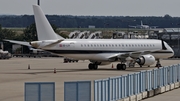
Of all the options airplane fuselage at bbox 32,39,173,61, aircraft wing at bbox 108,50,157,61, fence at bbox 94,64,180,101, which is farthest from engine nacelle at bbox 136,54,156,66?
fence at bbox 94,64,180,101

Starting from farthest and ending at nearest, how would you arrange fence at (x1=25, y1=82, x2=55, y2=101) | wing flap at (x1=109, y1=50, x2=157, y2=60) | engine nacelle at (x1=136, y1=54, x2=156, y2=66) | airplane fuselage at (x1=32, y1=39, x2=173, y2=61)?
engine nacelle at (x1=136, y1=54, x2=156, y2=66)
wing flap at (x1=109, y1=50, x2=157, y2=60)
airplane fuselage at (x1=32, y1=39, x2=173, y2=61)
fence at (x1=25, y1=82, x2=55, y2=101)

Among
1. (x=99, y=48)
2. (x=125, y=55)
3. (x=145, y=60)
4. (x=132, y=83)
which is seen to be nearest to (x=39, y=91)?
(x=132, y=83)

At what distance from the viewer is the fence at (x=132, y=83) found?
26.6m

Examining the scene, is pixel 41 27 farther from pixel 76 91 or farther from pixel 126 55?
pixel 76 91

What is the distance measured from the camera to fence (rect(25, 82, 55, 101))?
25044mm

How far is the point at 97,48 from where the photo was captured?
60.2m

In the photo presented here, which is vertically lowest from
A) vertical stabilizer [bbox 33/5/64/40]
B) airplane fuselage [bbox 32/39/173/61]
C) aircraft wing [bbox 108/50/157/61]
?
aircraft wing [bbox 108/50/157/61]

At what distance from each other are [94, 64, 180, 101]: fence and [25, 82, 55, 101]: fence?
191cm

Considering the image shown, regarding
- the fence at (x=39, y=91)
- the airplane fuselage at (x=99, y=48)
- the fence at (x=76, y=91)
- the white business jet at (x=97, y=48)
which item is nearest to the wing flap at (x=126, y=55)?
the white business jet at (x=97, y=48)

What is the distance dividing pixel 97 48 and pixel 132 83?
2895 cm

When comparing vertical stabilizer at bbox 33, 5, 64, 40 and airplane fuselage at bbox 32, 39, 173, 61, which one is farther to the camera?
airplane fuselage at bbox 32, 39, 173, 61

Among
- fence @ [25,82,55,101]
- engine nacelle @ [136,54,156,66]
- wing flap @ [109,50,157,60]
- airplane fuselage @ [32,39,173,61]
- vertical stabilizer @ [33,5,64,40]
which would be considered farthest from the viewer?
engine nacelle @ [136,54,156,66]

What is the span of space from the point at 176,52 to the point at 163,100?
268 ft

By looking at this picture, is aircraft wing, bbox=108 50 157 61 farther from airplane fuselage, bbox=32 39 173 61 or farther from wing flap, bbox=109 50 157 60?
airplane fuselage, bbox=32 39 173 61
